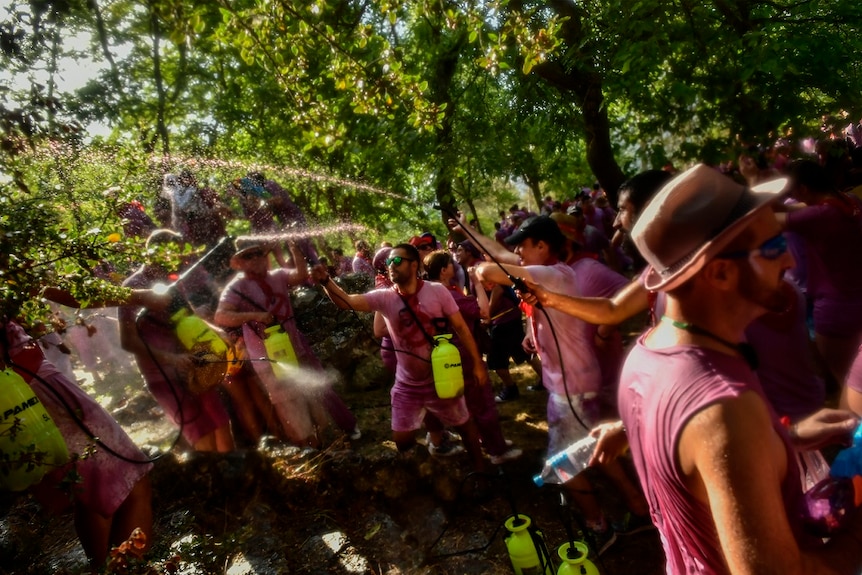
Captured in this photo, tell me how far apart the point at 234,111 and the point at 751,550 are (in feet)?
48.5

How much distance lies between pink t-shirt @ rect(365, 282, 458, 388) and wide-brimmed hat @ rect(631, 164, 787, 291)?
3.06m

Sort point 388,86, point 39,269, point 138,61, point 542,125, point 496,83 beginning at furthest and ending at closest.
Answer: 1. point 138,61
2. point 496,83
3. point 542,125
4. point 388,86
5. point 39,269

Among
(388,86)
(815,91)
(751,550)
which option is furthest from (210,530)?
(815,91)

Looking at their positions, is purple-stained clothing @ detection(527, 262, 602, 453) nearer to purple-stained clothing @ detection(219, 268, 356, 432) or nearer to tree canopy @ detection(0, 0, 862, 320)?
tree canopy @ detection(0, 0, 862, 320)

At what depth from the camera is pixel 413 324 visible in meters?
4.52

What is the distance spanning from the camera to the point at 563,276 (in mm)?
3449

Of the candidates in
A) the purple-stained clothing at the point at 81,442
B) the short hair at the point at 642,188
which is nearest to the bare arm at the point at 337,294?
the purple-stained clothing at the point at 81,442

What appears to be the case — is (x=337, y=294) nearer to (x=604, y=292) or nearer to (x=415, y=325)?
(x=415, y=325)

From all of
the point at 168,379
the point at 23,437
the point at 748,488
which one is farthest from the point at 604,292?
the point at 168,379

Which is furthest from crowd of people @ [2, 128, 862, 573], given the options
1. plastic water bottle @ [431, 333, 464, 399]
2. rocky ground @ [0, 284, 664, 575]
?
rocky ground @ [0, 284, 664, 575]

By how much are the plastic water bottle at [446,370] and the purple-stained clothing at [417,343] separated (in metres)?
0.25

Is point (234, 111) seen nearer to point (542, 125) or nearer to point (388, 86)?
point (542, 125)

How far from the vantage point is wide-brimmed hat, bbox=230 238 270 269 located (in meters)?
5.20

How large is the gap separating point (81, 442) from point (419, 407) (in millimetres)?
2600
